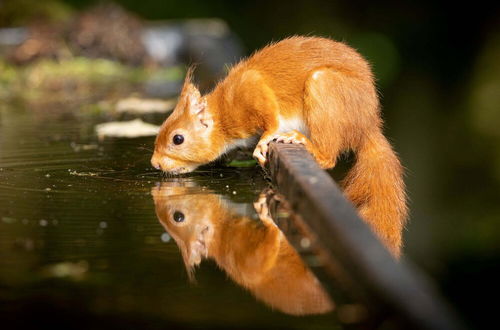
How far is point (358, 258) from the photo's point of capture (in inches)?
85.4

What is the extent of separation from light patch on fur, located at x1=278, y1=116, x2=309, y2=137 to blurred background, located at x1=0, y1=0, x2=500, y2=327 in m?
0.76

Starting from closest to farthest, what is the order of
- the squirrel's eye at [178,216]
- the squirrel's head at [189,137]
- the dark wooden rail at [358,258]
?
the dark wooden rail at [358,258]
the squirrel's eye at [178,216]
the squirrel's head at [189,137]

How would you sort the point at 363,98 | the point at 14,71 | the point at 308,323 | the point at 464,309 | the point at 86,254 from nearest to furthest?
the point at 308,323 → the point at 86,254 → the point at 464,309 → the point at 363,98 → the point at 14,71

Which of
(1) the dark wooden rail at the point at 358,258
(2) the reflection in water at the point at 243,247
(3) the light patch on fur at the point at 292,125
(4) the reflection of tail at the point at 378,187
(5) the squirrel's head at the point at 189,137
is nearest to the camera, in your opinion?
(1) the dark wooden rail at the point at 358,258

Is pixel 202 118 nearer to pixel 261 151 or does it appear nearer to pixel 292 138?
pixel 261 151

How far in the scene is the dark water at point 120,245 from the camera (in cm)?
219

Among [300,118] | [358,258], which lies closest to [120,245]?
[358,258]

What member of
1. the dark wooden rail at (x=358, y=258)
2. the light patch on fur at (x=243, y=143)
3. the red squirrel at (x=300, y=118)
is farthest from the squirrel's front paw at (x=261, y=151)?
the dark wooden rail at (x=358, y=258)

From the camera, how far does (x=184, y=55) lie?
432 inches

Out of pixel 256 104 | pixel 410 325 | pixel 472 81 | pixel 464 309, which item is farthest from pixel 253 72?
pixel 472 81

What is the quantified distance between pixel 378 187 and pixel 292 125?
616 millimetres

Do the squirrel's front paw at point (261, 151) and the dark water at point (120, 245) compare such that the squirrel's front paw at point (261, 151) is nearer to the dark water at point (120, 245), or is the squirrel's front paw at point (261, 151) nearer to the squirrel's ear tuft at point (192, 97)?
the dark water at point (120, 245)

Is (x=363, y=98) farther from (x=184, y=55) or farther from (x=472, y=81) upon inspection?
(x=472, y=81)

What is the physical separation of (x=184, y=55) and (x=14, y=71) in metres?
2.21
